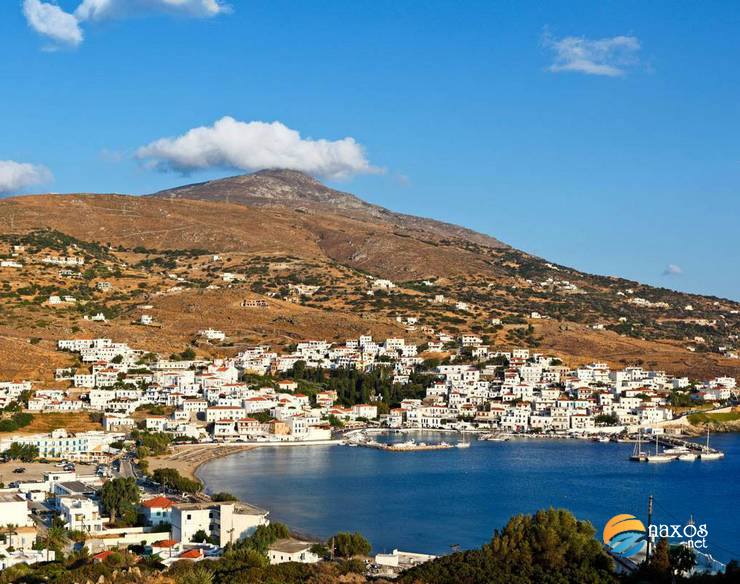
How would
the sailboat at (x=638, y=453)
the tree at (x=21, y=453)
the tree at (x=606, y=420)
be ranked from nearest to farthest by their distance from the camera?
1. the tree at (x=21, y=453)
2. the sailboat at (x=638, y=453)
3. the tree at (x=606, y=420)

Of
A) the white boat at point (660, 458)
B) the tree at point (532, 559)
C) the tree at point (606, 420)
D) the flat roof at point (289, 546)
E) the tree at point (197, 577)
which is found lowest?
the flat roof at point (289, 546)

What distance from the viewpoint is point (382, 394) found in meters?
63.3

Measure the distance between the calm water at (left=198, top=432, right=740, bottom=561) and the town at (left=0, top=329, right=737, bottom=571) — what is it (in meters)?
3.04

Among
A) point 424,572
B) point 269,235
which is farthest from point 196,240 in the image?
point 424,572

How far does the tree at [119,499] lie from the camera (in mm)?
30203

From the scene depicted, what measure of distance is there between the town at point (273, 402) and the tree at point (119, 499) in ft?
0.45

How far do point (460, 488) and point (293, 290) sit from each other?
52398mm

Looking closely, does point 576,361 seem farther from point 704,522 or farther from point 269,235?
point 269,235

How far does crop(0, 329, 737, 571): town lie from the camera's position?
3622cm

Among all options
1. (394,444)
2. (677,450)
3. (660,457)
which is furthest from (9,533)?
(677,450)

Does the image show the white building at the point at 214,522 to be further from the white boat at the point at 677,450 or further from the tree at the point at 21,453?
the white boat at the point at 677,450

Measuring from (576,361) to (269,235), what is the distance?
4732 centimetres

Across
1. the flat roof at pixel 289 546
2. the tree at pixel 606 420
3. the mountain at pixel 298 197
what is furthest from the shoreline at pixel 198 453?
the mountain at pixel 298 197

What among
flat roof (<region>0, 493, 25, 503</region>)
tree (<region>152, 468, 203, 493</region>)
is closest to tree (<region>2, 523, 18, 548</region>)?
flat roof (<region>0, 493, 25, 503</region>)
